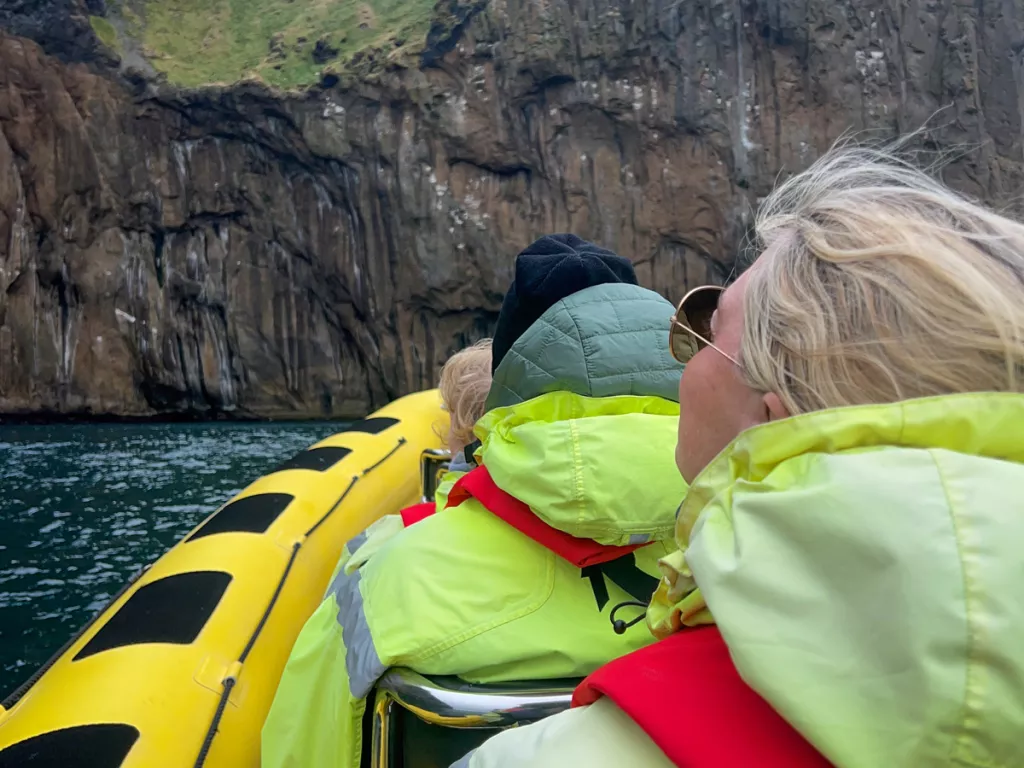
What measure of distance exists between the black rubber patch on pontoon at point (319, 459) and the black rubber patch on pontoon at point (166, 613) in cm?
109

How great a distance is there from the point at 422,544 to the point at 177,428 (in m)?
12.5

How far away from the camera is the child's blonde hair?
168 cm

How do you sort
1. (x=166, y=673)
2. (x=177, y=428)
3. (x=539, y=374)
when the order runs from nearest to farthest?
(x=539, y=374) < (x=166, y=673) < (x=177, y=428)

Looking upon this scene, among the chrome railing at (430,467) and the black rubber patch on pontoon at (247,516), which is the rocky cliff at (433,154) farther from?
the chrome railing at (430,467)

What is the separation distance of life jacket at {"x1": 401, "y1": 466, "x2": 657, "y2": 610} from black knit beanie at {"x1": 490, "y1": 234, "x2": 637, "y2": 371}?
297 mm

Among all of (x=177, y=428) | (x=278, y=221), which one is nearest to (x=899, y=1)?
(x=278, y=221)

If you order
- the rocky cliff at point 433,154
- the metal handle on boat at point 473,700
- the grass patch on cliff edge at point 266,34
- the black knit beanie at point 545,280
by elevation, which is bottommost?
the metal handle on boat at point 473,700

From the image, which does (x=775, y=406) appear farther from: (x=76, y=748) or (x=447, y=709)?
(x=76, y=748)

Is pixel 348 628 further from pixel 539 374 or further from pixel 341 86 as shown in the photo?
pixel 341 86

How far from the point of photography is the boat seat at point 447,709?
2.72ft

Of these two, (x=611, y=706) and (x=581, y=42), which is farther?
(x=581, y=42)

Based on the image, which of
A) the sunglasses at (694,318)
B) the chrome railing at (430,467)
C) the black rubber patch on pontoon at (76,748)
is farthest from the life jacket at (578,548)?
the chrome railing at (430,467)

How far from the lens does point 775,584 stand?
40 centimetres

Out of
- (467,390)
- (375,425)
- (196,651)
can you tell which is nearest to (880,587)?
(467,390)
